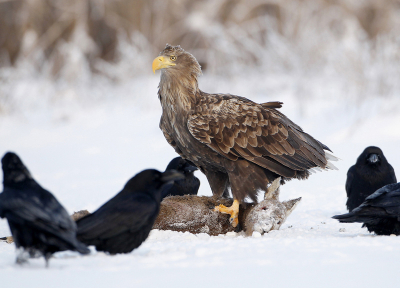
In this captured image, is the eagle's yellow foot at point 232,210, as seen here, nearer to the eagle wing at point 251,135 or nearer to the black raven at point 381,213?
the eagle wing at point 251,135

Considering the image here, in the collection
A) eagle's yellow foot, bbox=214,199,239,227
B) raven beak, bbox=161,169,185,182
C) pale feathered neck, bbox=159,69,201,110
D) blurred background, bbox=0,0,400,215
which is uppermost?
blurred background, bbox=0,0,400,215

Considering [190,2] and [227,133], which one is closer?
[227,133]

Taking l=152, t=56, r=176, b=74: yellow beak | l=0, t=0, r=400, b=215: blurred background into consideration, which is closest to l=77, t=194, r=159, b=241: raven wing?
l=152, t=56, r=176, b=74: yellow beak

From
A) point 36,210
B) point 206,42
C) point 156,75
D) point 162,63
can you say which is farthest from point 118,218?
point 206,42

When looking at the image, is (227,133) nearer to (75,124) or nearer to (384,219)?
(384,219)

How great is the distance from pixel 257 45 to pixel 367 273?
13.2m

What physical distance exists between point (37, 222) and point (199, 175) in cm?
765

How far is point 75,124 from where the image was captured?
15.2 m

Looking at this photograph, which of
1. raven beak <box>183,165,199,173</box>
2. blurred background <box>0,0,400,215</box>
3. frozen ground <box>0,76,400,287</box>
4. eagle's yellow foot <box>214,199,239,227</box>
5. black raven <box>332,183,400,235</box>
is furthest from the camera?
blurred background <box>0,0,400,215</box>

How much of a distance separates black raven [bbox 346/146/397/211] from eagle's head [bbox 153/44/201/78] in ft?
8.01

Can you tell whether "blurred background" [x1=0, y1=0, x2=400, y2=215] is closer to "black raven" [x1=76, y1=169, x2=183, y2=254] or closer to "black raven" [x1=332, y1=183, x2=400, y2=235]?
"black raven" [x1=332, y1=183, x2=400, y2=235]

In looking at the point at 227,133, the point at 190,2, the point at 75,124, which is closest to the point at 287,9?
the point at 190,2

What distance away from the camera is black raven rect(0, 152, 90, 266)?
129 inches

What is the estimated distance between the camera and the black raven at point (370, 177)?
666 centimetres
